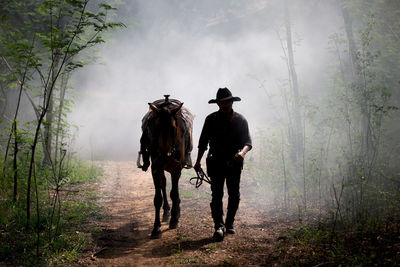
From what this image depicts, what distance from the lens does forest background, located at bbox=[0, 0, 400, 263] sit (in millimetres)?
4504

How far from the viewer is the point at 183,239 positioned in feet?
14.8

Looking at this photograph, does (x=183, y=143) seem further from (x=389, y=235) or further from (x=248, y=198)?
(x=248, y=198)

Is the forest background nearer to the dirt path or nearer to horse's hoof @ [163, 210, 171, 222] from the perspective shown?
the dirt path

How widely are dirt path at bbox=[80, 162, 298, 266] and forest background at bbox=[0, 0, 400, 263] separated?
0.63 metres

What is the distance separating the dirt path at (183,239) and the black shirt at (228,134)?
5.10ft

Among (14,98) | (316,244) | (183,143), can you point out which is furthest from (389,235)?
(14,98)

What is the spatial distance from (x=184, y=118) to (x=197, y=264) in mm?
3035

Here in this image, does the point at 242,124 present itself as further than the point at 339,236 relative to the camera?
Yes

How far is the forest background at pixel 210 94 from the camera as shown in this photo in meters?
4.50

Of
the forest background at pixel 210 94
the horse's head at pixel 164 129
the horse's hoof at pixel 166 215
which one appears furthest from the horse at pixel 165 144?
the forest background at pixel 210 94

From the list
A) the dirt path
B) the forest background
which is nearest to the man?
the dirt path

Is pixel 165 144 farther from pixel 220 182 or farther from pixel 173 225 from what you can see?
pixel 173 225

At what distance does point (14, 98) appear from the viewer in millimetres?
12555


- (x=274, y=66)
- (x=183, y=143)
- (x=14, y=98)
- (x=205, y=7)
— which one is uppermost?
(x=205, y=7)
